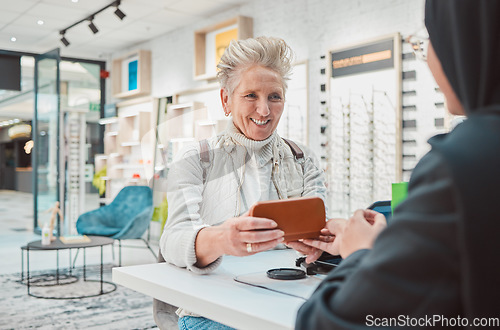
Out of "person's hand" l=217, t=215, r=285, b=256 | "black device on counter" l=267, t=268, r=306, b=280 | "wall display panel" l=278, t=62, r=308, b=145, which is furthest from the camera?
"wall display panel" l=278, t=62, r=308, b=145

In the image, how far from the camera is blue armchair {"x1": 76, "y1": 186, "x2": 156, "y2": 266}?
6156 millimetres

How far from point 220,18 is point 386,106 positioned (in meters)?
3.21

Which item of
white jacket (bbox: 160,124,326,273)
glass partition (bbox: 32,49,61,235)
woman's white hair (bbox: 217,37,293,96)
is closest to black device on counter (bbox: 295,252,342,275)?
white jacket (bbox: 160,124,326,273)

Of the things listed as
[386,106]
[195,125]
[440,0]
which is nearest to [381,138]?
[386,106]

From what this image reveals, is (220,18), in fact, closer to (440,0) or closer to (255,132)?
(255,132)

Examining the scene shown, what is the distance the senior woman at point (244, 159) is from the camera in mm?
1844

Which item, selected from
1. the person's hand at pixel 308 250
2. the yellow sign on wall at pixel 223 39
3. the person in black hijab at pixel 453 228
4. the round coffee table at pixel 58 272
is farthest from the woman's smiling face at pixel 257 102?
the yellow sign on wall at pixel 223 39

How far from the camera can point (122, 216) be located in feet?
22.2

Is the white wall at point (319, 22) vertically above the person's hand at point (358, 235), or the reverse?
the white wall at point (319, 22)

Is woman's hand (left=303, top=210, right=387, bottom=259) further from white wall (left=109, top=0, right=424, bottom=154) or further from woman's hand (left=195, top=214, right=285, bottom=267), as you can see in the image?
white wall (left=109, top=0, right=424, bottom=154)

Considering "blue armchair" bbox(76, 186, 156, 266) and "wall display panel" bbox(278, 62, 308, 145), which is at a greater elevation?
"wall display panel" bbox(278, 62, 308, 145)

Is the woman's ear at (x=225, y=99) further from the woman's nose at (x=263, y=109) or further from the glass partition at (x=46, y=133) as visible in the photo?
the glass partition at (x=46, y=133)

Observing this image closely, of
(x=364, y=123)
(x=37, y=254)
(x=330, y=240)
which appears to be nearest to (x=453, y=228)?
(x=330, y=240)

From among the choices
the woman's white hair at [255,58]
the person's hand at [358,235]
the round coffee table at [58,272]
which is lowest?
the round coffee table at [58,272]
